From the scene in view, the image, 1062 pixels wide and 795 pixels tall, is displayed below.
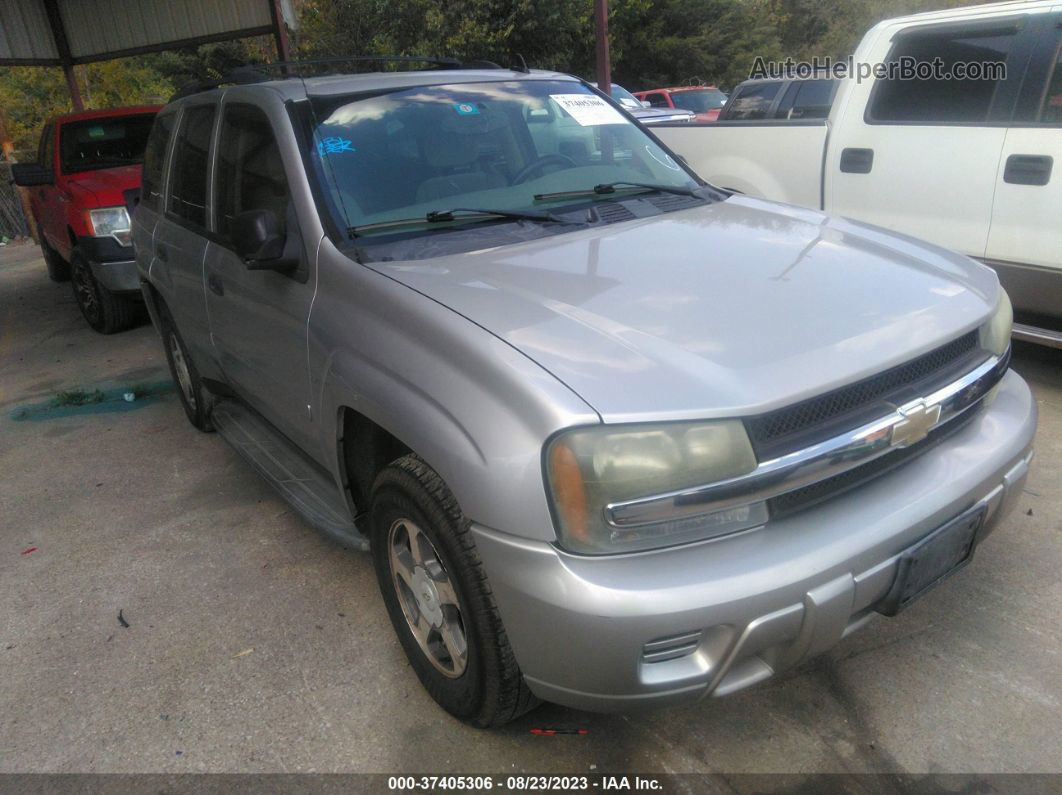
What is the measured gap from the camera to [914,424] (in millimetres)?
2115

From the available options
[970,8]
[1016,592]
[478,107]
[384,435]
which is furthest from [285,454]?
[970,8]

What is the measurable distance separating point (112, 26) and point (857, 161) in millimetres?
12784

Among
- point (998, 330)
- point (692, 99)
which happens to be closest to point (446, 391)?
point (998, 330)

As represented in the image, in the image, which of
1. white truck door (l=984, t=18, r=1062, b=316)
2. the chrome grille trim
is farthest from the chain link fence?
the chrome grille trim

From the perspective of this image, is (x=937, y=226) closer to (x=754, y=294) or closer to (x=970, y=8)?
(x=970, y=8)

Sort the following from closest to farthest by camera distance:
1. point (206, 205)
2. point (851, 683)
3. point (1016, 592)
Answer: point (851, 683), point (1016, 592), point (206, 205)

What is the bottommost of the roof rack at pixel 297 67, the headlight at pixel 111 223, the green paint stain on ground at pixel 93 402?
the green paint stain on ground at pixel 93 402

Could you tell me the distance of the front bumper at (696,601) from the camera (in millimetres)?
1804

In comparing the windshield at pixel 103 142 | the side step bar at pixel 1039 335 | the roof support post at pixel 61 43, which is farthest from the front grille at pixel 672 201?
the roof support post at pixel 61 43

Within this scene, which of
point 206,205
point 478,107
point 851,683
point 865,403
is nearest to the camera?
point 865,403

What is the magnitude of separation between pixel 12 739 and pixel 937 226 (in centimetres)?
472

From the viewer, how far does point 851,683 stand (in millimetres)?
2508

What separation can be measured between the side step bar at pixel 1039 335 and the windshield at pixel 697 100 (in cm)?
1509

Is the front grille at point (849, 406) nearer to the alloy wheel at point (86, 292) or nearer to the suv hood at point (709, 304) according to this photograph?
the suv hood at point (709, 304)
